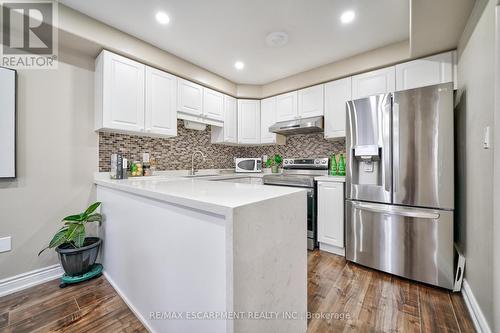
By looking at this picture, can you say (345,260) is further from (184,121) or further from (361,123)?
(184,121)

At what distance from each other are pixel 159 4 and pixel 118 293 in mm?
2487

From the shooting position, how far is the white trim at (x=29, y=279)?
68.0 inches

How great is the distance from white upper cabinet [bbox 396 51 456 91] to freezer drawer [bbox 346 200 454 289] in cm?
136

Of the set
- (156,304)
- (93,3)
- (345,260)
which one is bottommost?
(345,260)

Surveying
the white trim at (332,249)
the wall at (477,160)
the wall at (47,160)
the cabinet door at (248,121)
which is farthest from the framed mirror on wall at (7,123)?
the wall at (477,160)

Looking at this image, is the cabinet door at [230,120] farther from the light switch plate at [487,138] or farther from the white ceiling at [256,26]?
the light switch plate at [487,138]

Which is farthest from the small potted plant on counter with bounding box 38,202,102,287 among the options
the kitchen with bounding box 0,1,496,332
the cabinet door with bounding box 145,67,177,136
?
the cabinet door with bounding box 145,67,177,136

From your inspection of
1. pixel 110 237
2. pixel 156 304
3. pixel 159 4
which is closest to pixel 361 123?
pixel 159 4

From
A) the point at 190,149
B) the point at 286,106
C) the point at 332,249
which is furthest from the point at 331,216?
the point at 190,149

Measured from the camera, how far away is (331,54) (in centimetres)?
259

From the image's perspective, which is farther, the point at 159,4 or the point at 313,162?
the point at 313,162

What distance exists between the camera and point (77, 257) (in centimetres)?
183

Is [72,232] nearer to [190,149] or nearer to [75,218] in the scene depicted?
[75,218]

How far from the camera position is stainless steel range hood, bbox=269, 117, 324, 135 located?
2.89m
